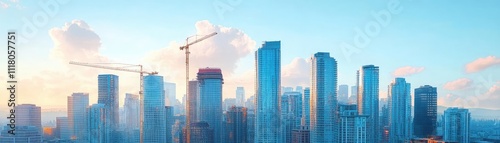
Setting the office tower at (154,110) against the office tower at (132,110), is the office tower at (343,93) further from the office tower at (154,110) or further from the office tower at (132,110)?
the office tower at (132,110)

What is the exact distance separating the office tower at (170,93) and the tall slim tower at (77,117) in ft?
12.9

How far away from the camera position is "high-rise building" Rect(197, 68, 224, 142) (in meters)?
22.4

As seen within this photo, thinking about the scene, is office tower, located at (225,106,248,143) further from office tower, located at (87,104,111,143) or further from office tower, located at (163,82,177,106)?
office tower, located at (87,104,111,143)

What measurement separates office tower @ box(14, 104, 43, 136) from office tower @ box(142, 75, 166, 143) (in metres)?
4.77

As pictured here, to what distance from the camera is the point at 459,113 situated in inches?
690

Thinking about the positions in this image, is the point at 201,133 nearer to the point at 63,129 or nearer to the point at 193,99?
the point at 193,99

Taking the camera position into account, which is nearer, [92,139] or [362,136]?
[362,136]

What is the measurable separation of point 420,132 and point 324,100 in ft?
15.3

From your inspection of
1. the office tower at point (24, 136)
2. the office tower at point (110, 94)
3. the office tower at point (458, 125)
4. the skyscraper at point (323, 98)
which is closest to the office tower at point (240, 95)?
the skyscraper at point (323, 98)

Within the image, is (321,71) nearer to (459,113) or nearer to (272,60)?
(272,60)

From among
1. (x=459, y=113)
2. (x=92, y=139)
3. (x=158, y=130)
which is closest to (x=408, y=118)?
(x=459, y=113)

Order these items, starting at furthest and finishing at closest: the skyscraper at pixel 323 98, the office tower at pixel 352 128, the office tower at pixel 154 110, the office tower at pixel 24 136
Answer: the office tower at pixel 154 110 → the skyscraper at pixel 323 98 → the office tower at pixel 352 128 → the office tower at pixel 24 136

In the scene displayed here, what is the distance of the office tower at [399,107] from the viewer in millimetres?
20812

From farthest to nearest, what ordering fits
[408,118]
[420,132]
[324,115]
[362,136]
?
[408,118] → [420,132] → [324,115] → [362,136]
